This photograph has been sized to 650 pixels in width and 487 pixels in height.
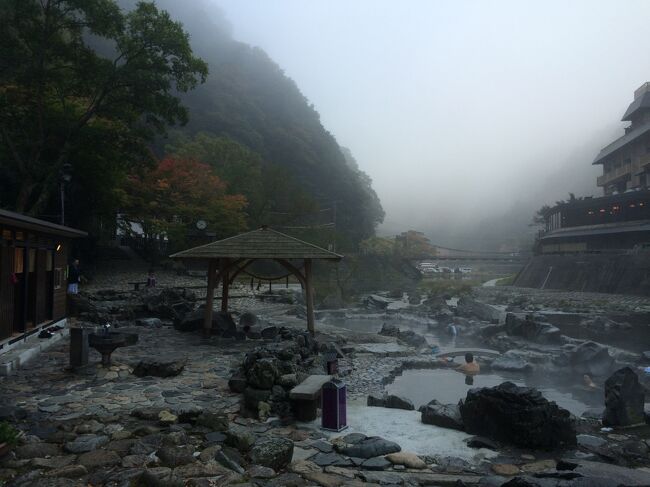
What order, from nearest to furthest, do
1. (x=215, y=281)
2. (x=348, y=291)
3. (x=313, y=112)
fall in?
(x=215, y=281) < (x=348, y=291) < (x=313, y=112)

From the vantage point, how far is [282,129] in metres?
70.1

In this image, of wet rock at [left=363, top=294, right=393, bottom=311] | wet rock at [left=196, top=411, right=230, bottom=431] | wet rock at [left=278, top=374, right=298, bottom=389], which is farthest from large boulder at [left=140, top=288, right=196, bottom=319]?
wet rock at [left=363, top=294, right=393, bottom=311]

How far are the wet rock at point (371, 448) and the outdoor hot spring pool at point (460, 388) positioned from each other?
4559 millimetres

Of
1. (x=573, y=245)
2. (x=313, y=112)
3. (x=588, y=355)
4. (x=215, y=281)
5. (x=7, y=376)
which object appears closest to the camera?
(x=7, y=376)

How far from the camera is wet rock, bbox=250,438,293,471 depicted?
533cm

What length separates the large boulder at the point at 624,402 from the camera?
7643 mm

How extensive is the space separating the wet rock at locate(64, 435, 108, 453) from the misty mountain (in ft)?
161

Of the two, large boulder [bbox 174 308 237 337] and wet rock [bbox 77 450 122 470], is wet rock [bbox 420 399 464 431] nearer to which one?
wet rock [bbox 77 450 122 470]

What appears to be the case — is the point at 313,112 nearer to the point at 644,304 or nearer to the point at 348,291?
the point at 348,291

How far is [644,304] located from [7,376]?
1329 inches

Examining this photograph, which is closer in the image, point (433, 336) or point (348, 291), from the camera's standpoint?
point (433, 336)

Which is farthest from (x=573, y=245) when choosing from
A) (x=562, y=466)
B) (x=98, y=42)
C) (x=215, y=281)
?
(x=98, y=42)

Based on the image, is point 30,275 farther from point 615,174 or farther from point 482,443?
point 615,174

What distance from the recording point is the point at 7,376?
868cm
